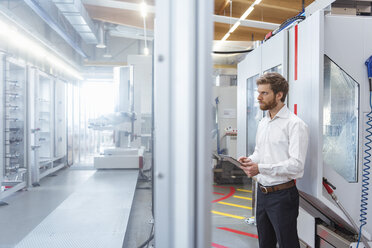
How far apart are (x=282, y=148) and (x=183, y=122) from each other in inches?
53.9

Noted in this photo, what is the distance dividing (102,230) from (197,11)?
2276 millimetres

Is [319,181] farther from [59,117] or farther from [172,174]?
[59,117]

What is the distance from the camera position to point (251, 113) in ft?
10.7

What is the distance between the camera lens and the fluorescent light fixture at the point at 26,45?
16.2 ft

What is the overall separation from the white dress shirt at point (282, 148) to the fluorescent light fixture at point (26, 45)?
14.4ft

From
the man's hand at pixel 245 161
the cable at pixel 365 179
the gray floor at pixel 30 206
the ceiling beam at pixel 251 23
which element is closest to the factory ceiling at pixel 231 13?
the ceiling beam at pixel 251 23

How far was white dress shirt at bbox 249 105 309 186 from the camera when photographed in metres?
1.84

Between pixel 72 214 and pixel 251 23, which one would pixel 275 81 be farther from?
pixel 251 23

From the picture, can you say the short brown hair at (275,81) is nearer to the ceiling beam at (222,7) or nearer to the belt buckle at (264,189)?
the belt buckle at (264,189)

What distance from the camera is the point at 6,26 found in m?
4.65

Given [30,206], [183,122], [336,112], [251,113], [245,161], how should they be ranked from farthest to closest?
[30,206]
[251,113]
[336,112]
[245,161]
[183,122]

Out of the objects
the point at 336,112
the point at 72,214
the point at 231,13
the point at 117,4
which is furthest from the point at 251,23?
the point at 72,214

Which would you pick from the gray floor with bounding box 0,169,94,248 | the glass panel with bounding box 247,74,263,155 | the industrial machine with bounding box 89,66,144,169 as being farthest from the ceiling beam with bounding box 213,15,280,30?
the gray floor with bounding box 0,169,94,248

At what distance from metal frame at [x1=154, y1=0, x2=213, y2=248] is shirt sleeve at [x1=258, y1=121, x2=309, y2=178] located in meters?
1.18
